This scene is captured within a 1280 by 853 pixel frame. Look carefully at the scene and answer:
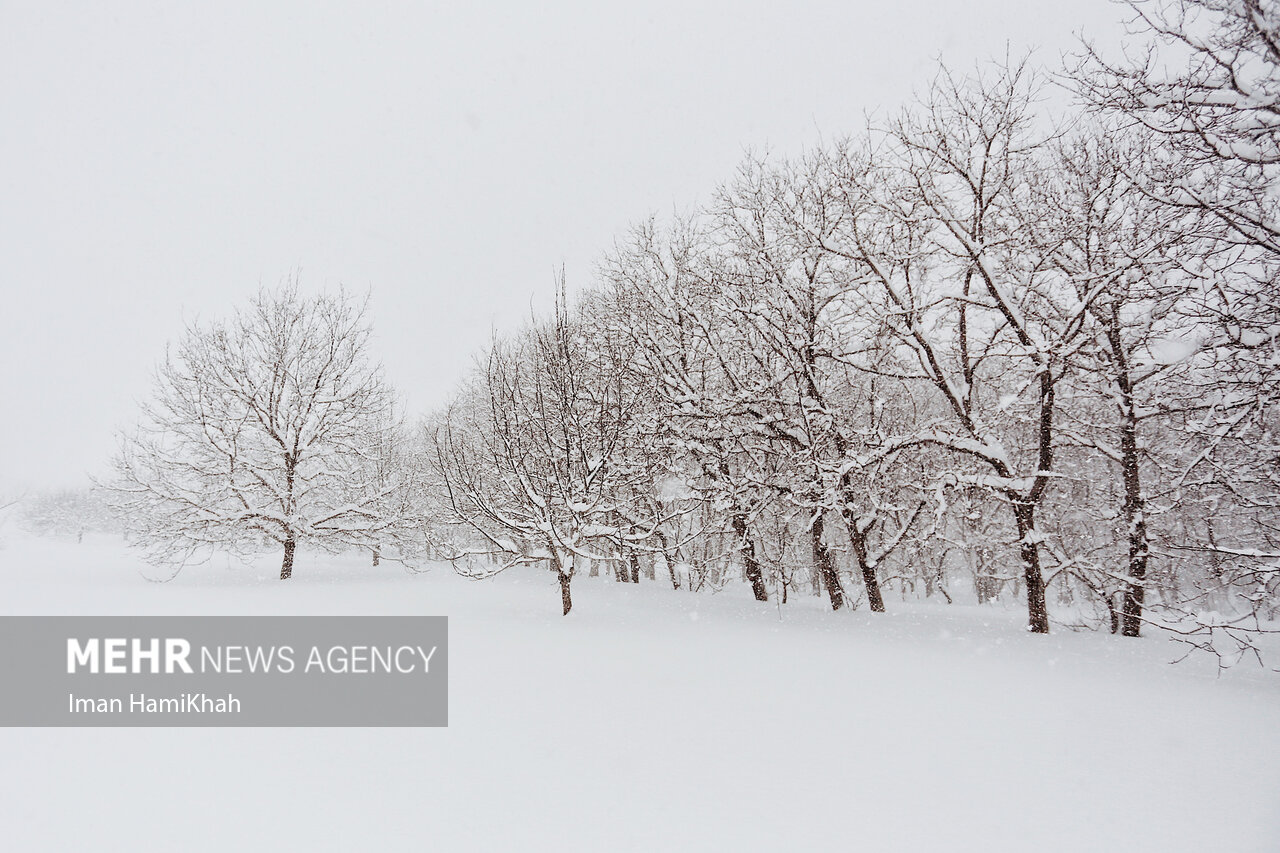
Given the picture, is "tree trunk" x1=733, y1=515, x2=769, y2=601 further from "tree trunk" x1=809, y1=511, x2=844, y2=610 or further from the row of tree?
"tree trunk" x1=809, y1=511, x2=844, y2=610

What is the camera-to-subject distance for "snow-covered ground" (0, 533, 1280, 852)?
348 cm

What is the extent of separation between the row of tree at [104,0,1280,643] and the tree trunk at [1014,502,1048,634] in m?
0.05

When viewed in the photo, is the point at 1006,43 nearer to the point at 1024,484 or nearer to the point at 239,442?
the point at 1024,484

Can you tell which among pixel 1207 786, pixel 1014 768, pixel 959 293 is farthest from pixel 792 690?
pixel 959 293

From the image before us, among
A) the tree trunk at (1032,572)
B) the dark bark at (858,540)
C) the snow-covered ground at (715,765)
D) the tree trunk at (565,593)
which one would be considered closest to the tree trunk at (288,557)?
the tree trunk at (565,593)

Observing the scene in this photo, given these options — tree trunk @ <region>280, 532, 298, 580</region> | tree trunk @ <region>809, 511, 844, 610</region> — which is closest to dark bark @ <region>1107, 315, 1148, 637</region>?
tree trunk @ <region>809, 511, 844, 610</region>

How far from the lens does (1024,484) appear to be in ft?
30.9

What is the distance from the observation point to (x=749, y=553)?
13328 millimetres

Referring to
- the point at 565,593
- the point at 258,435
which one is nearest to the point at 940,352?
the point at 565,593

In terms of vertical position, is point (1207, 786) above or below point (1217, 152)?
below

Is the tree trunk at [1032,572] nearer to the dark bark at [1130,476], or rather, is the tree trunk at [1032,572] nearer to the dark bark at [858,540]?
the dark bark at [1130,476]

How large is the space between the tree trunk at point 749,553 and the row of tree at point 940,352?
0.35 ft

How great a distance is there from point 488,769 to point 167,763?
2.57 m

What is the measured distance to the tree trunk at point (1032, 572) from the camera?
9.84 meters
